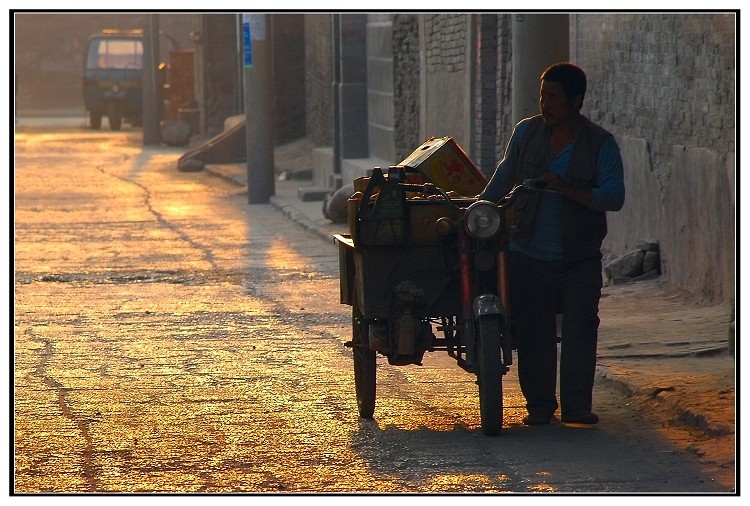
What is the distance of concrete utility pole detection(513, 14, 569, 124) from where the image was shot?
8883 mm

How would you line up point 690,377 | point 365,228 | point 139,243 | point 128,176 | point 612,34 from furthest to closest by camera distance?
point 128,176
point 139,243
point 612,34
point 690,377
point 365,228

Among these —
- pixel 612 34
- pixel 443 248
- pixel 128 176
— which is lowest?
pixel 128 176

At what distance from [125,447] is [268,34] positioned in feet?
44.9

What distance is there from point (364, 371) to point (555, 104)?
1.44m

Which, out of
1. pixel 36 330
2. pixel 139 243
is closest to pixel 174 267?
pixel 139 243

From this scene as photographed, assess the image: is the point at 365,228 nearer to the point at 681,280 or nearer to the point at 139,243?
the point at 681,280

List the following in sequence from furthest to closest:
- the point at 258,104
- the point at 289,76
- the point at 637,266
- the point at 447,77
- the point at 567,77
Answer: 1. the point at 289,76
2. the point at 258,104
3. the point at 447,77
4. the point at 637,266
5. the point at 567,77

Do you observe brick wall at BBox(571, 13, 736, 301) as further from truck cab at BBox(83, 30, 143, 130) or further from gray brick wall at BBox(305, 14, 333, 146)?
truck cab at BBox(83, 30, 143, 130)

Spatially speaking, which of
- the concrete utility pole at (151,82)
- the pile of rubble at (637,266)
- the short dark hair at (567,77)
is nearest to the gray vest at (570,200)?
the short dark hair at (567,77)

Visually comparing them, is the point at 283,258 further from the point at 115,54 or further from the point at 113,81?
the point at 115,54

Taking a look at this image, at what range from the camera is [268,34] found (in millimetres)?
19234

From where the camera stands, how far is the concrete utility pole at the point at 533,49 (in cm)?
888

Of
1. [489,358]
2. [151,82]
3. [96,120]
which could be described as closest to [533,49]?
[489,358]

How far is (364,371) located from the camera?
6500 millimetres
